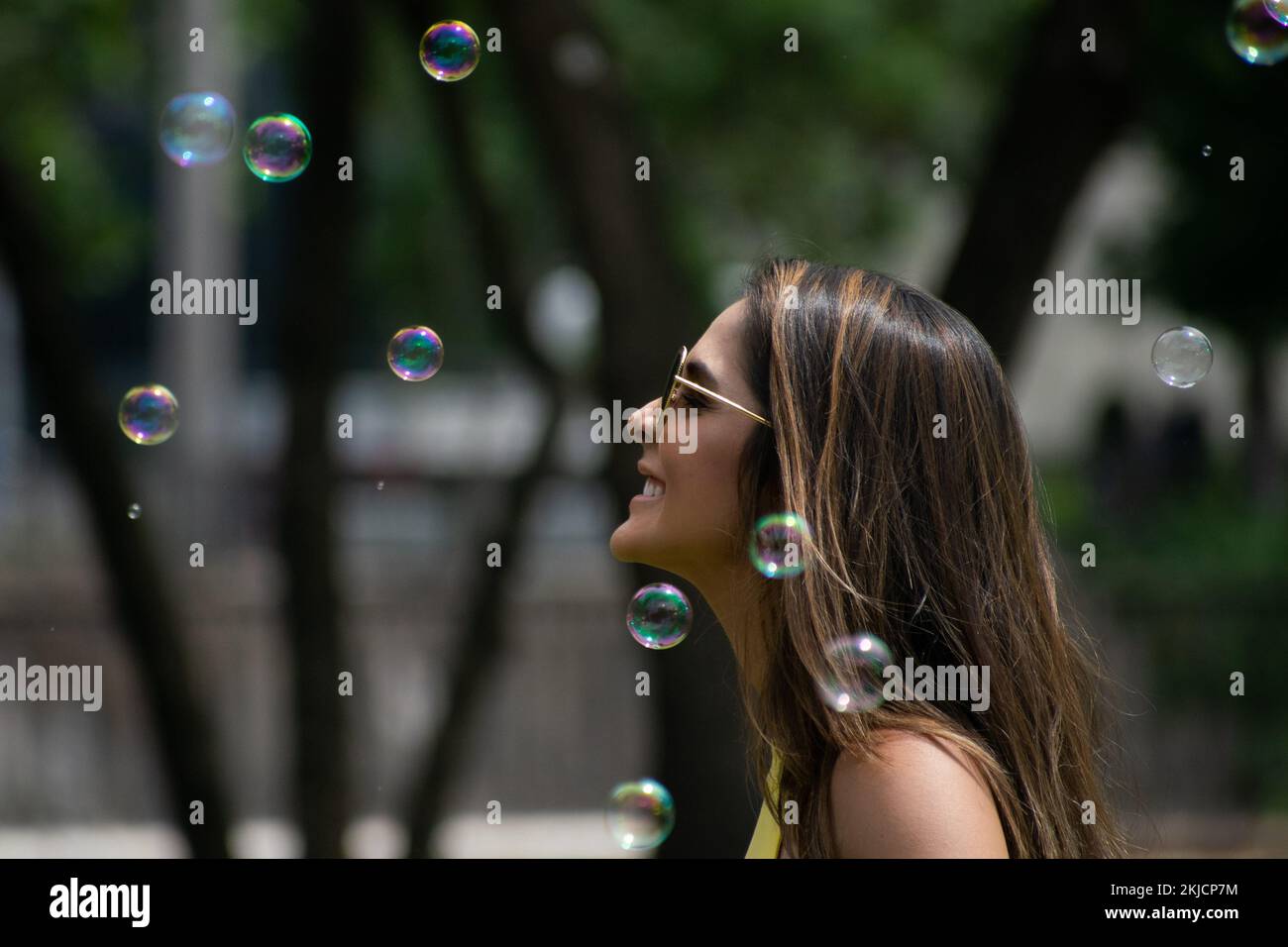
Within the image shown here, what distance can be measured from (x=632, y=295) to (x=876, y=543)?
1979mm

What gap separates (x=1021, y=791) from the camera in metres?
1.88

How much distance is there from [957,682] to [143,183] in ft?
43.4

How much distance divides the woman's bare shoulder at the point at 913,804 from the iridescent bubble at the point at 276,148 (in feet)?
7.99

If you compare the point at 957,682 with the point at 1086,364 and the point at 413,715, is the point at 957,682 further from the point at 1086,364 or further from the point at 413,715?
the point at 1086,364

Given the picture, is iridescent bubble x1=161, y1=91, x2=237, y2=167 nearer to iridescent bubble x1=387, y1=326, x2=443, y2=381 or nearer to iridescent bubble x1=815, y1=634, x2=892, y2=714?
iridescent bubble x1=387, y1=326, x2=443, y2=381

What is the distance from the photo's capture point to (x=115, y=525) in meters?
4.25

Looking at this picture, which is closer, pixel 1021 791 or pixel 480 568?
pixel 1021 791

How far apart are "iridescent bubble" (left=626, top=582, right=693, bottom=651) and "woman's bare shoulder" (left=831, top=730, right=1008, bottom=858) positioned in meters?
1.09

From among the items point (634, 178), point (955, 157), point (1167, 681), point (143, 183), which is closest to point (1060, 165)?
point (634, 178)

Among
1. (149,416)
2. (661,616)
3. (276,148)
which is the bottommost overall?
(661,616)

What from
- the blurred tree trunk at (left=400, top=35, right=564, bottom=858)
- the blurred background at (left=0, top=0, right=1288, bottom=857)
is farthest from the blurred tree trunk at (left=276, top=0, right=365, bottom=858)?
the blurred tree trunk at (left=400, top=35, right=564, bottom=858)

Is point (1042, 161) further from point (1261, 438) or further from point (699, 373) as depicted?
point (1261, 438)

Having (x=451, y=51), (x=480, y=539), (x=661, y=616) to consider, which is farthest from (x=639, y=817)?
(x=480, y=539)

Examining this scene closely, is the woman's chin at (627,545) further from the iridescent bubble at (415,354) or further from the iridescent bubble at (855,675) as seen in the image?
the iridescent bubble at (415,354)
